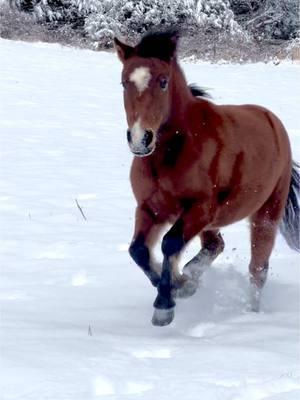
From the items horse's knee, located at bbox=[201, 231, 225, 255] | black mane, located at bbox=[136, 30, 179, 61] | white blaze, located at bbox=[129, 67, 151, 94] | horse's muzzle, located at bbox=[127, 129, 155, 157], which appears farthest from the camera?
horse's knee, located at bbox=[201, 231, 225, 255]

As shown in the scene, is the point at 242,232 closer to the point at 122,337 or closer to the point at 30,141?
the point at 122,337

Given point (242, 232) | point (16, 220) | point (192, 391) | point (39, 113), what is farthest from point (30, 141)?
point (192, 391)

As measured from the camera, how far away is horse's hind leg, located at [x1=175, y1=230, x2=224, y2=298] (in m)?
4.20

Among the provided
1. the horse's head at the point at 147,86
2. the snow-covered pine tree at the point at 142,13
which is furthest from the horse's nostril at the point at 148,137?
the snow-covered pine tree at the point at 142,13

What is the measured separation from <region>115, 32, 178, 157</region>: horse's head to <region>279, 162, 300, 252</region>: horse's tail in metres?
1.52

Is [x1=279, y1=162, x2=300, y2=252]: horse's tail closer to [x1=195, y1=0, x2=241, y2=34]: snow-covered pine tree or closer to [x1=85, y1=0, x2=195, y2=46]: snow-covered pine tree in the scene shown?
[x1=85, y1=0, x2=195, y2=46]: snow-covered pine tree

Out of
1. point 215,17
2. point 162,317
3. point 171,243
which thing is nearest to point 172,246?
point 171,243

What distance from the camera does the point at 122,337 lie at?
3633mm

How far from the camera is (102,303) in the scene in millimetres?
4277

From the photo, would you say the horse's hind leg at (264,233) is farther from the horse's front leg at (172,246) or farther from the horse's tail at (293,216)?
the horse's front leg at (172,246)

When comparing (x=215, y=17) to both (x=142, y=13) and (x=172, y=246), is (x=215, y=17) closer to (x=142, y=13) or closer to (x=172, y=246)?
(x=142, y=13)

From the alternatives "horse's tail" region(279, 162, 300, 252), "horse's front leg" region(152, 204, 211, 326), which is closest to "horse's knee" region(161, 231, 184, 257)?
"horse's front leg" region(152, 204, 211, 326)

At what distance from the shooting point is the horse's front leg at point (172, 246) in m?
3.84

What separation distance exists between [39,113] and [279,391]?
784cm
